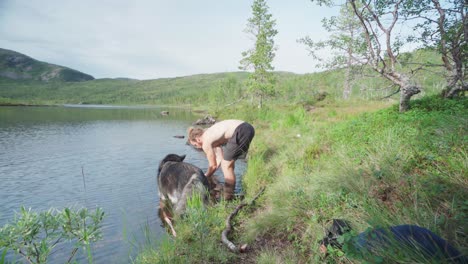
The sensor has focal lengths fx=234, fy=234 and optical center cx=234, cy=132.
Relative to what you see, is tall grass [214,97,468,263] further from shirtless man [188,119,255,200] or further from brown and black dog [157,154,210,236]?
shirtless man [188,119,255,200]

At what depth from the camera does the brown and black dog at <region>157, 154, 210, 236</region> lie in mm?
5539

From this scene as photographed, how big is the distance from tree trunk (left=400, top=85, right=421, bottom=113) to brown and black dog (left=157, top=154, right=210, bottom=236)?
8.12m

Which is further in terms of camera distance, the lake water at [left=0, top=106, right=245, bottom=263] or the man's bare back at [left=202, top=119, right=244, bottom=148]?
the man's bare back at [left=202, top=119, right=244, bottom=148]

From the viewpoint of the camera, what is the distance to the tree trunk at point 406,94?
8.58 metres

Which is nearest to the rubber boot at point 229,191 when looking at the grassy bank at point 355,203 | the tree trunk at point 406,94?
the grassy bank at point 355,203

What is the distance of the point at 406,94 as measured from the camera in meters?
8.86

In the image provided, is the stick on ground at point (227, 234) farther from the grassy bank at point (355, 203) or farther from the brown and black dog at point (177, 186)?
the brown and black dog at point (177, 186)

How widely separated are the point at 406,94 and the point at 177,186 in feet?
29.3

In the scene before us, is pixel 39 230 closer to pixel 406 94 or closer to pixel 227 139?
pixel 227 139

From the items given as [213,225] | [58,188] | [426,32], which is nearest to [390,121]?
[426,32]

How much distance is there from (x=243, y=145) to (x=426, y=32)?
8.62 meters

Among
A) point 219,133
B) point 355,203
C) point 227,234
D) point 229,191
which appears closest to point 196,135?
point 219,133

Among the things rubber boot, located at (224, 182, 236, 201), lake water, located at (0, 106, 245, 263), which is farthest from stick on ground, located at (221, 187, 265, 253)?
lake water, located at (0, 106, 245, 263)

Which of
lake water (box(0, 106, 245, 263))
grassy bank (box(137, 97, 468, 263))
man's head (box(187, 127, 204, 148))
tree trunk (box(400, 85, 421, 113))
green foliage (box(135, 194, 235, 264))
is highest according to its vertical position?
tree trunk (box(400, 85, 421, 113))
